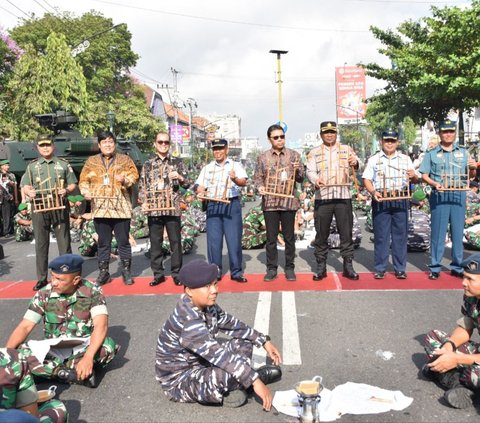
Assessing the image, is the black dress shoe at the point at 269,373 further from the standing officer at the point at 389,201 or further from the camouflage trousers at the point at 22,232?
the camouflage trousers at the point at 22,232

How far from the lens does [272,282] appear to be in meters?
6.90

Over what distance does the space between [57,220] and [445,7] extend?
15835 millimetres

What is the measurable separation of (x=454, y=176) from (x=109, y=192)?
4464 mm

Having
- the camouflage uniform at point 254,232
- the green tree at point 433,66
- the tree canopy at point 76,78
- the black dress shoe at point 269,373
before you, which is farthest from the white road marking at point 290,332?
the tree canopy at point 76,78

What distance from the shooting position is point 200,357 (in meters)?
3.60

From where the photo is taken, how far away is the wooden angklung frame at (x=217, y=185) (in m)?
6.71

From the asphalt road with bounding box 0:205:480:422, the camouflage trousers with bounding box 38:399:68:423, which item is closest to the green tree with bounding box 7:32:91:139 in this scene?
the asphalt road with bounding box 0:205:480:422

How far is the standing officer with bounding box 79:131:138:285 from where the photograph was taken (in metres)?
6.78

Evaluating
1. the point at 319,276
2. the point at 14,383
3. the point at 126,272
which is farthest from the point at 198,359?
Result: the point at 126,272

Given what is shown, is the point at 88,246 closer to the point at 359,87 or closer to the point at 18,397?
the point at 18,397

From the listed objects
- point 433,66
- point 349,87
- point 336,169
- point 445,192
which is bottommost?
point 445,192

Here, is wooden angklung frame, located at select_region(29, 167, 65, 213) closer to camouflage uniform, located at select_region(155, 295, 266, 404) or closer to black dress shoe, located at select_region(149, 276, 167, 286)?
black dress shoe, located at select_region(149, 276, 167, 286)

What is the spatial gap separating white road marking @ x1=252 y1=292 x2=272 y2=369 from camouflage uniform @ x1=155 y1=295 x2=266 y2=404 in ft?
1.74

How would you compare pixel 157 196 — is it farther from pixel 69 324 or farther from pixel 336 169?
pixel 69 324
